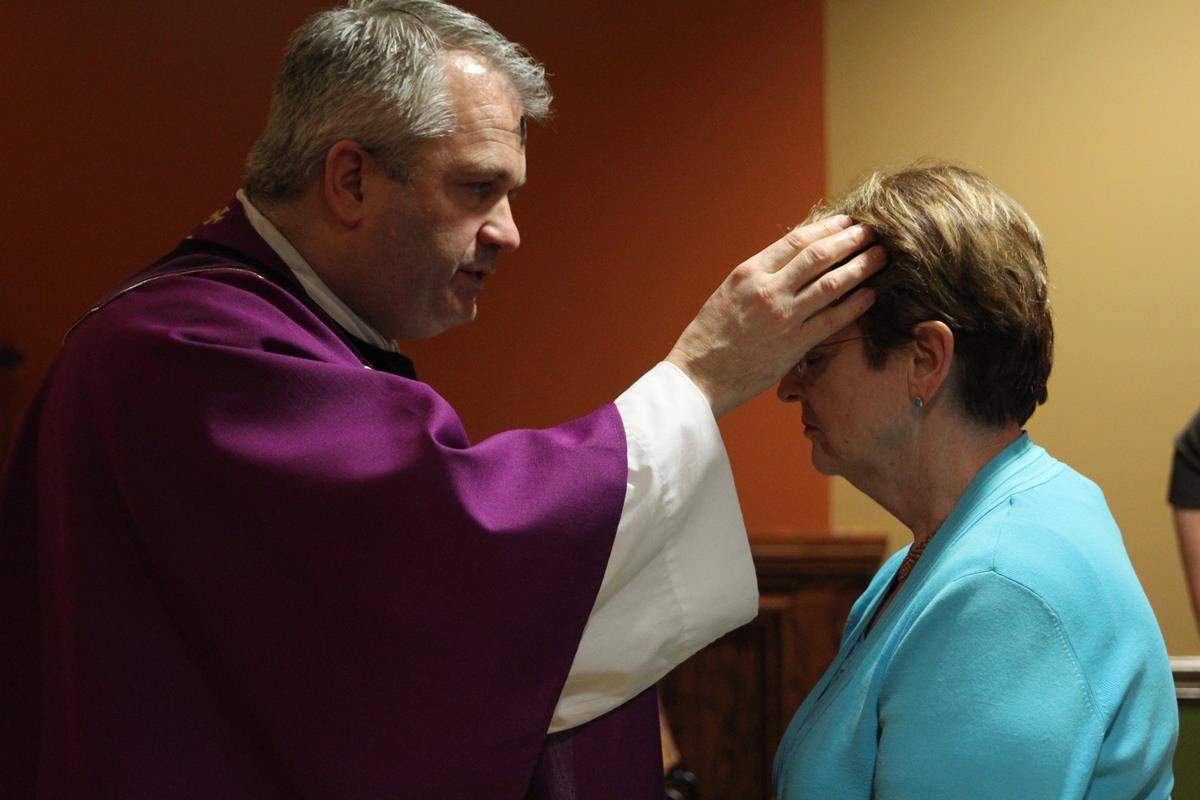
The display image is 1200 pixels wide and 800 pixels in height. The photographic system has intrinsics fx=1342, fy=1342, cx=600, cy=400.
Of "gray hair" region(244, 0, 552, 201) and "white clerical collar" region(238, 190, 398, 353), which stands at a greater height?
"gray hair" region(244, 0, 552, 201)

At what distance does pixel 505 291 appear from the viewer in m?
3.60

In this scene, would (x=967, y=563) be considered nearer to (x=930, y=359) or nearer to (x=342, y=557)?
(x=930, y=359)

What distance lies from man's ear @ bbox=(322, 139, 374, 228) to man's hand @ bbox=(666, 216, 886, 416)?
0.45 meters

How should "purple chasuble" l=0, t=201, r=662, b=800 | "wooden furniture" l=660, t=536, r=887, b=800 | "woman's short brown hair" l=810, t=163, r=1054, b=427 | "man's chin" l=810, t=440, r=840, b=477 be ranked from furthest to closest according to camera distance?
"wooden furniture" l=660, t=536, r=887, b=800 < "man's chin" l=810, t=440, r=840, b=477 < "woman's short brown hair" l=810, t=163, r=1054, b=427 < "purple chasuble" l=0, t=201, r=662, b=800

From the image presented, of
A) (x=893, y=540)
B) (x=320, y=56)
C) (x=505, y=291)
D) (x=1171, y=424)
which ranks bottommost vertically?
(x=893, y=540)

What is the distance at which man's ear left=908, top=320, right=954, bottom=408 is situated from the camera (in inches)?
56.6

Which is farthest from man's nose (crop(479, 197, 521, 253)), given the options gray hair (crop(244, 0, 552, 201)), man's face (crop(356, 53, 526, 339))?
gray hair (crop(244, 0, 552, 201))

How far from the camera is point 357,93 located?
1582 mm

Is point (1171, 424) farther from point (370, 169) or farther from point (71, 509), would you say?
point (71, 509)

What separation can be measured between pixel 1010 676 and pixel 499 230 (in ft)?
2.70

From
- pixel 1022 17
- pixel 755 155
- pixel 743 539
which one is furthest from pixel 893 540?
pixel 743 539

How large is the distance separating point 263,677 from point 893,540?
7.70 ft

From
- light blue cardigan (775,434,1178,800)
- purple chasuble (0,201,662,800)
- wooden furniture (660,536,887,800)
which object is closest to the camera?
light blue cardigan (775,434,1178,800)

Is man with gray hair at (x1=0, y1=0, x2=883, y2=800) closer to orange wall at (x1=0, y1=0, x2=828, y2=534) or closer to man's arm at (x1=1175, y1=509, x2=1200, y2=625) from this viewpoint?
man's arm at (x1=1175, y1=509, x2=1200, y2=625)
